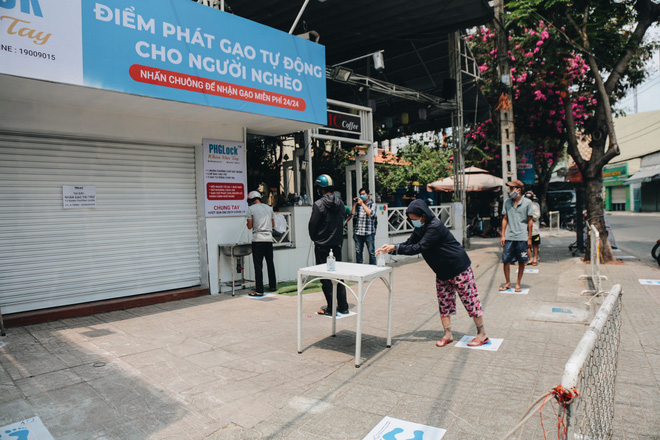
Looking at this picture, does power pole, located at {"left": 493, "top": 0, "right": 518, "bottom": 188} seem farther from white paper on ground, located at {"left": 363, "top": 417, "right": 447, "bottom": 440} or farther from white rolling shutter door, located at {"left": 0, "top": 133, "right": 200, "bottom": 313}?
white paper on ground, located at {"left": 363, "top": 417, "right": 447, "bottom": 440}

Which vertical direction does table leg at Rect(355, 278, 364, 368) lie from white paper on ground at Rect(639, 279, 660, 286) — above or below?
above

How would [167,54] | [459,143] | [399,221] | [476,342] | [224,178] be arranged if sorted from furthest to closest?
1. [459,143]
2. [399,221]
3. [224,178]
4. [167,54]
5. [476,342]

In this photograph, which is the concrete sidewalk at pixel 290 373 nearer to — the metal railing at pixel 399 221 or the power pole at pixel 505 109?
the metal railing at pixel 399 221

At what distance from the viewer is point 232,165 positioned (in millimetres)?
8375

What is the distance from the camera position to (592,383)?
7.98 feet

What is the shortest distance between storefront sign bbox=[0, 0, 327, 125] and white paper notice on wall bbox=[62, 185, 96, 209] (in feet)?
6.48

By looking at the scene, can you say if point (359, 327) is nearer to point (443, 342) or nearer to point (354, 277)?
point (354, 277)

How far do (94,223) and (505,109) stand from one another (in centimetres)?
1114

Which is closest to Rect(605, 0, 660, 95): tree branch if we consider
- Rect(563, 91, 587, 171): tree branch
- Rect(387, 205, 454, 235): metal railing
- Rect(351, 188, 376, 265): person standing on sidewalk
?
Rect(563, 91, 587, 171): tree branch

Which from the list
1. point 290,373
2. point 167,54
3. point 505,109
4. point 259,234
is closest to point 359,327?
point 290,373

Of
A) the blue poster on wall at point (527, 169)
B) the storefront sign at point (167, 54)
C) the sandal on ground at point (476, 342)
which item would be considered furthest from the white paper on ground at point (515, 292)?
the blue poster on wall at point (527, 169)

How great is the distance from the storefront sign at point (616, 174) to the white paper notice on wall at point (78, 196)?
4509cm

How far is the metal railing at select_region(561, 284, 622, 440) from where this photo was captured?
6.05 feet

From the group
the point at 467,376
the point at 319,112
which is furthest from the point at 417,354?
the point at 319,112
